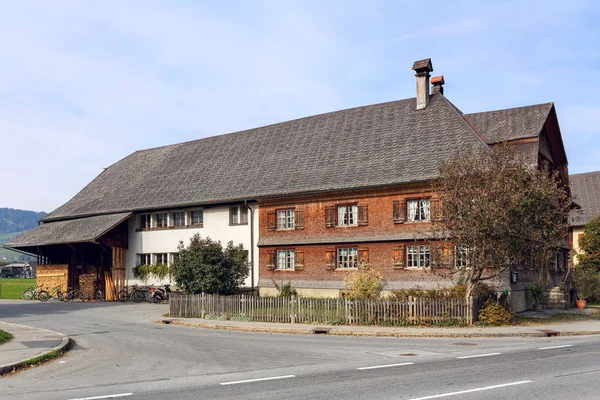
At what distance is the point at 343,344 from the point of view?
18.3 metres

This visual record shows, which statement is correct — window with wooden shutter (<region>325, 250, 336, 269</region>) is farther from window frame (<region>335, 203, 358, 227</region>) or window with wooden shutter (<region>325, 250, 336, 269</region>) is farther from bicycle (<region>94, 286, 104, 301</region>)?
bicycle (<region>94, 286, 104, 301</region>)

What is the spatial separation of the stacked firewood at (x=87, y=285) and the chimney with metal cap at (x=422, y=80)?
2520 centimetres

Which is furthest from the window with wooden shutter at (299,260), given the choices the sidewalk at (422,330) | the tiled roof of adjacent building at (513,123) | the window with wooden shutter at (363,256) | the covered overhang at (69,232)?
the covered overhang at (69,232)

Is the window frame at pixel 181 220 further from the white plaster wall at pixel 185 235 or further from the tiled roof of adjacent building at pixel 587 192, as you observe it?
the tiled roof of adjacent building at pixel 587 192

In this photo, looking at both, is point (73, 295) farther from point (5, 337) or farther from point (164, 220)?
point (5, 337)

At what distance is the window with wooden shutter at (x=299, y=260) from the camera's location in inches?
1358

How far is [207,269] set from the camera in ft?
95.8

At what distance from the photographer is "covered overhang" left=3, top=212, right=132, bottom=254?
133ft

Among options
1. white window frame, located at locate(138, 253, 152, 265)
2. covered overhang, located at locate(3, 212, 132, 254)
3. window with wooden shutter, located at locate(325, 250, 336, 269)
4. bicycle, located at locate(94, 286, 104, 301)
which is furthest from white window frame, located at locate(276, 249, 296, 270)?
bicycle, located at locate(94, 286, 104, 301)

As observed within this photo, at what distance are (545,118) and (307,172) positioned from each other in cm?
1356

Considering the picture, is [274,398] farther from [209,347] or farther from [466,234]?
[466,234]

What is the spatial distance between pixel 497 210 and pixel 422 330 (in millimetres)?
5172

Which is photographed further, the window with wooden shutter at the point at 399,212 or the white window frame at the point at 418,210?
the window with wooden shutter at the point at 399,212

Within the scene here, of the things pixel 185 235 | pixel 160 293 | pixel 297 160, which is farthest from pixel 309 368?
pixel 185 235
